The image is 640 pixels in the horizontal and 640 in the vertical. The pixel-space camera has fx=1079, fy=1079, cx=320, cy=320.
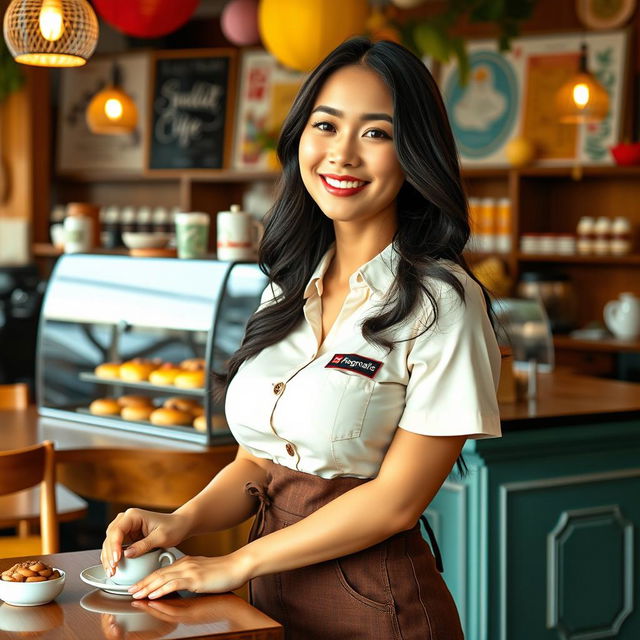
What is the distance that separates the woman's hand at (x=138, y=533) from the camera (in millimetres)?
1605

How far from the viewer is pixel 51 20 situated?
2.77 meters

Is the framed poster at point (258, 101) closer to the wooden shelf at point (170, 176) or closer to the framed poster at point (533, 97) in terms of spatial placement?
the wooden shelf at point (170, 176)

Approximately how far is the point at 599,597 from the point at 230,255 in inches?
55.7

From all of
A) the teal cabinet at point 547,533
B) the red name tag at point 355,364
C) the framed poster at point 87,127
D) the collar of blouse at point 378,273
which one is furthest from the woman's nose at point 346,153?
the framed poster at point 87,127

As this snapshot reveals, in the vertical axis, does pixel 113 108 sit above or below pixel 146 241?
above

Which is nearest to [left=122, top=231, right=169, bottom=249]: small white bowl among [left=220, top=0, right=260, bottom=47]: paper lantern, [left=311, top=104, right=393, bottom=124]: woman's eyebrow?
[left=311, top=104, right=393, bottom=124]: woman's eyebrow

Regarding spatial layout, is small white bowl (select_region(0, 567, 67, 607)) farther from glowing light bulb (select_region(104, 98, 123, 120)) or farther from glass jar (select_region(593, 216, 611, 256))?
glass jar (select_region(593, 216, 611, 256))

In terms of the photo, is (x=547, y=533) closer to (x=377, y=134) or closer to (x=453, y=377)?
(x=453, y=377)

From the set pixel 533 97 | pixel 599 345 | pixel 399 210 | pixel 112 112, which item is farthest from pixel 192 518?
pixel 533 97

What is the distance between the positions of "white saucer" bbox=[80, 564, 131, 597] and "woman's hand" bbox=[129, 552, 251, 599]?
0.01m

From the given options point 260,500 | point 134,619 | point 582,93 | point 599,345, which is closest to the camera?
point 134,619

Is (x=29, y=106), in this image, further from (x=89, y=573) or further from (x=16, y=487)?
(x=89, y=573)

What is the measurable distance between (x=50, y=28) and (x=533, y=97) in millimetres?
3481

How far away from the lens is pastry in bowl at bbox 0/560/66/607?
1531 millimetres
